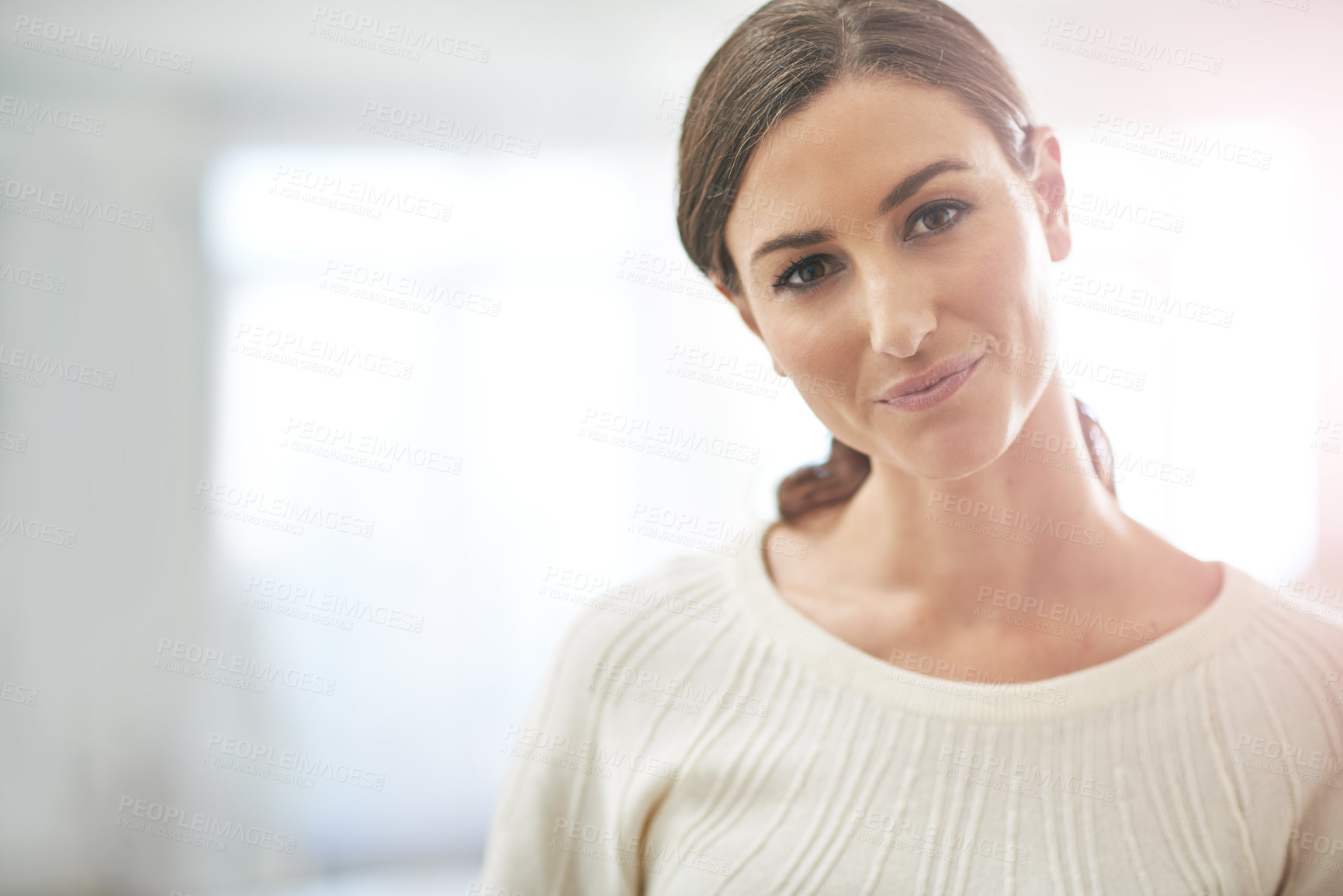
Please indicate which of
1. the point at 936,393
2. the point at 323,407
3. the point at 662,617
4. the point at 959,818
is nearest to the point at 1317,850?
the point at 959,818

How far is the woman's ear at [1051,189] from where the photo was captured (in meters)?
0.80

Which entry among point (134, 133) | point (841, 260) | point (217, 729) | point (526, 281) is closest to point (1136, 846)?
point (841, 260)

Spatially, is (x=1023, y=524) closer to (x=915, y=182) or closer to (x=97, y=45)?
(x=915, y=182)

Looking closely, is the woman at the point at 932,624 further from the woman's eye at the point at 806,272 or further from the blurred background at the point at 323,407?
the blurred background at the point at 323,407

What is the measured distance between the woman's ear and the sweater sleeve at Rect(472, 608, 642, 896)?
21.1 inches

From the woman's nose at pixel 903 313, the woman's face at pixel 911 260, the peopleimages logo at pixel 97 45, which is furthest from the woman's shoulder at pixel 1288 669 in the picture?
the peopleimages logo at pixel 97 45

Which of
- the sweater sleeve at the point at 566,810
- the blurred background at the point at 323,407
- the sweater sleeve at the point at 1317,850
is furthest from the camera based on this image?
the blurred background at the point at 323,407

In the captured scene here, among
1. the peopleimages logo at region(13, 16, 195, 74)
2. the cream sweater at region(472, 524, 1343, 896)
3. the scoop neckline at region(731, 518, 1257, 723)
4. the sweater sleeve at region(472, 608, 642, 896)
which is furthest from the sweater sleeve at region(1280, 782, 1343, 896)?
the peopleimages logo at region(13, 16, 195, 74)

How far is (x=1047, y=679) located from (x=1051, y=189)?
0.41m

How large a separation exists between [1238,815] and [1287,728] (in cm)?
8

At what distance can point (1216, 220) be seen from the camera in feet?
3.00

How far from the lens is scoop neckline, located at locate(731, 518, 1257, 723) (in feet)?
2.56

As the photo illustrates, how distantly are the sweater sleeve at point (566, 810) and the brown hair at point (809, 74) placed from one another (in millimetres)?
424

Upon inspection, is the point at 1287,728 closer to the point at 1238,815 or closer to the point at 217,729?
the point at 1238,815
